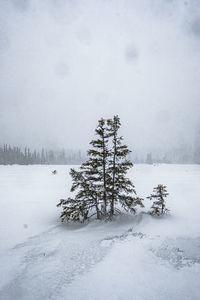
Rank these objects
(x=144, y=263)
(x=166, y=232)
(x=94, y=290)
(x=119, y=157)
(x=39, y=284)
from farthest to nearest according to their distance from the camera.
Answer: (x=119, y=157)
(x=166, y=232)
(x=144, y=263)
(x=39, y=284)
(x=94, y=290)

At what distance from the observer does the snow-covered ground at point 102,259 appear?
5.62 m

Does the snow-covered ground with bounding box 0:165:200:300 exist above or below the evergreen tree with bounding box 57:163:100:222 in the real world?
below

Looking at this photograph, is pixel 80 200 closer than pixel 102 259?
No

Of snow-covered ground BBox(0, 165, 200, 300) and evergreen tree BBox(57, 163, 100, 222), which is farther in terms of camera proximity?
evergreen tree BBox(57, 163, 100, 222)

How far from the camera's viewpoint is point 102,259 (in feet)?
24.6

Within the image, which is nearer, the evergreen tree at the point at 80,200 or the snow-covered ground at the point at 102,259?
the snow-covered ground at the point at 102,259

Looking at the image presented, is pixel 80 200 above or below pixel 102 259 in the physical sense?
above

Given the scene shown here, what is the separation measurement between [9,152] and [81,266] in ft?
353

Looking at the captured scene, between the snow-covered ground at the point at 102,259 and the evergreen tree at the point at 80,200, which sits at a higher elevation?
the evergreen tree at the point at 80,200

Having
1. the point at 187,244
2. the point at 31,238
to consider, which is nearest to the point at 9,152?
the point at 31,238

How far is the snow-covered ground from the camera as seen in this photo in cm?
562

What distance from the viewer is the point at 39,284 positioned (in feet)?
20.3

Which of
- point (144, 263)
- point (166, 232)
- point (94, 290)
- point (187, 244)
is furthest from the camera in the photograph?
point (166, 232)

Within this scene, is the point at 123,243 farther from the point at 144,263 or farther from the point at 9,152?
the point at 9,152
